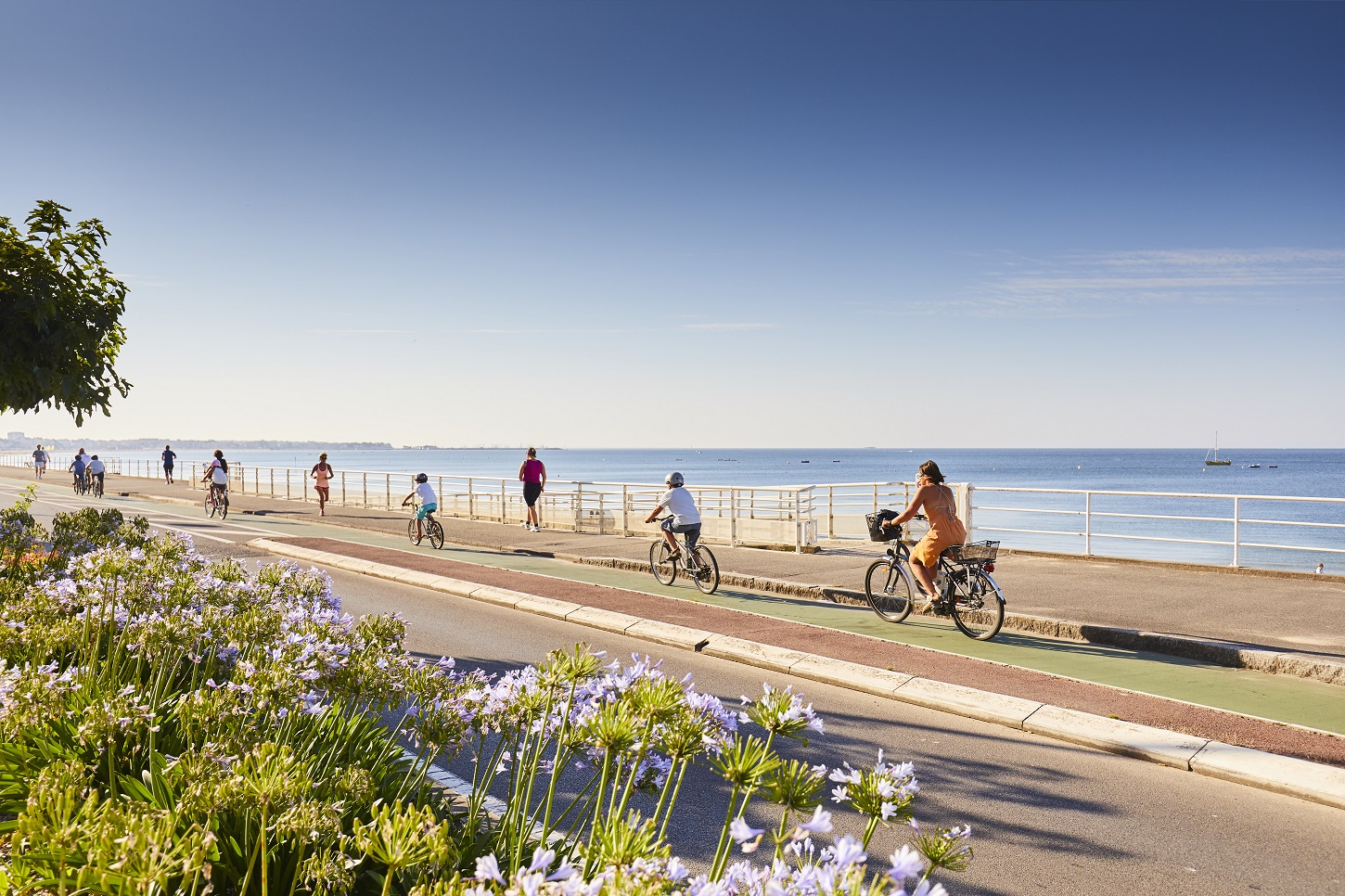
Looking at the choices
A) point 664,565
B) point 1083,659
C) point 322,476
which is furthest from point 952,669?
point 322,476

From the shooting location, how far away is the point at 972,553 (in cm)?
1011

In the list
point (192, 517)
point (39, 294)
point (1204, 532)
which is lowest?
point (1204, 532)

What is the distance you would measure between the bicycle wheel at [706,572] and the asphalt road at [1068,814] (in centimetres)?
531

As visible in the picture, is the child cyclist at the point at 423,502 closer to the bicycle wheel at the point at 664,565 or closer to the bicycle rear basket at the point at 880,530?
the bicycle wheel at the point at 664,565

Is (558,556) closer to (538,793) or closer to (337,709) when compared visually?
(538,793)

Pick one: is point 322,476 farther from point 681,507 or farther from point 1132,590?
point 1132,590

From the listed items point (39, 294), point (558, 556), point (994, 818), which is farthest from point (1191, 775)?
point (558, 556)

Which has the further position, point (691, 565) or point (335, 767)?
point (691, 565)

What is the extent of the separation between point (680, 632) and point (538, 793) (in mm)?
4780

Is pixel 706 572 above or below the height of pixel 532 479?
below

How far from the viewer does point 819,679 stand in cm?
815

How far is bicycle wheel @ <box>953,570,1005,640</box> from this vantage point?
9.84 metres

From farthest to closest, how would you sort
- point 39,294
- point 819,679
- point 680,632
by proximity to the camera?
point 680,632 → point 819,679 → point 39,294

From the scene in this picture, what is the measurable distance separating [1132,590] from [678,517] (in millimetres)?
6148
